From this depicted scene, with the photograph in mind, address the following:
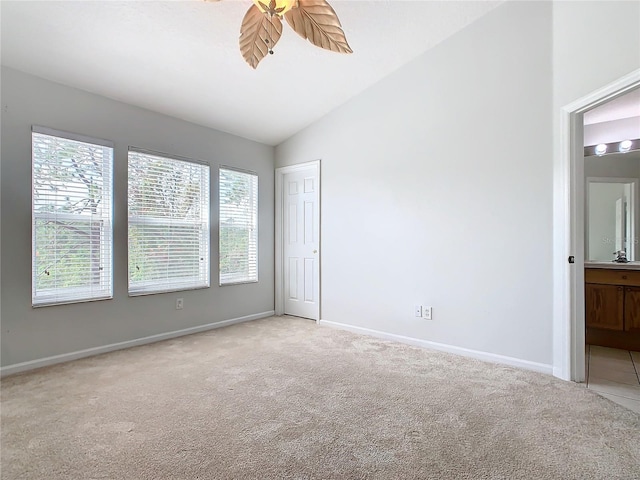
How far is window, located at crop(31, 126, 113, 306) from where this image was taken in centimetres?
283

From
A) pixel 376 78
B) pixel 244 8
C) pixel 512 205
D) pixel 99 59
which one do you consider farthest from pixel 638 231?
pixel 99 59

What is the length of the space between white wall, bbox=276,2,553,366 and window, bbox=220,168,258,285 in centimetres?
113

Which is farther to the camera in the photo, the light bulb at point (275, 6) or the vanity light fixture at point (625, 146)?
the vanity light fixture at point (625, 146)

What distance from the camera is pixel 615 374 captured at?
2.76 meters

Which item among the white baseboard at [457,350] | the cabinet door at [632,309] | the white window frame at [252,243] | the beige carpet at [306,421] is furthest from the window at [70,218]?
the cabinet door at [632,309]

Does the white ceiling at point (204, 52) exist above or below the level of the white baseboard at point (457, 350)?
above

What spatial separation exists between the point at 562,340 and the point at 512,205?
3.79ft

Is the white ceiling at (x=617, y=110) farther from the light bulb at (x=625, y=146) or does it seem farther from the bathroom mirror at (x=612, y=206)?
the bathroom mirror at (x=612, y=206)

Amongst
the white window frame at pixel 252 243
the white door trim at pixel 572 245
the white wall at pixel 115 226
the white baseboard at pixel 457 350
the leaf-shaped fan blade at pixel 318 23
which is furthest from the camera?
the white window frame at pixel 252 243

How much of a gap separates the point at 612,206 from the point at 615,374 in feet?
6.58

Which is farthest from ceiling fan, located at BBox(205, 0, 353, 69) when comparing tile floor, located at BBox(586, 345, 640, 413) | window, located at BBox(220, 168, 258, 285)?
tile floor, located at BBox(586, 345, 640, 413)

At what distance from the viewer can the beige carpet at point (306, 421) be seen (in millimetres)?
1601

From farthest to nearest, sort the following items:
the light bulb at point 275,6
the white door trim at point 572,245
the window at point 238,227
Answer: the window at point 238,227 < the white door trim at point 572,245 < the light bulb at point 275,6

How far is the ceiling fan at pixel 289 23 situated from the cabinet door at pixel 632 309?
3.62 metres
